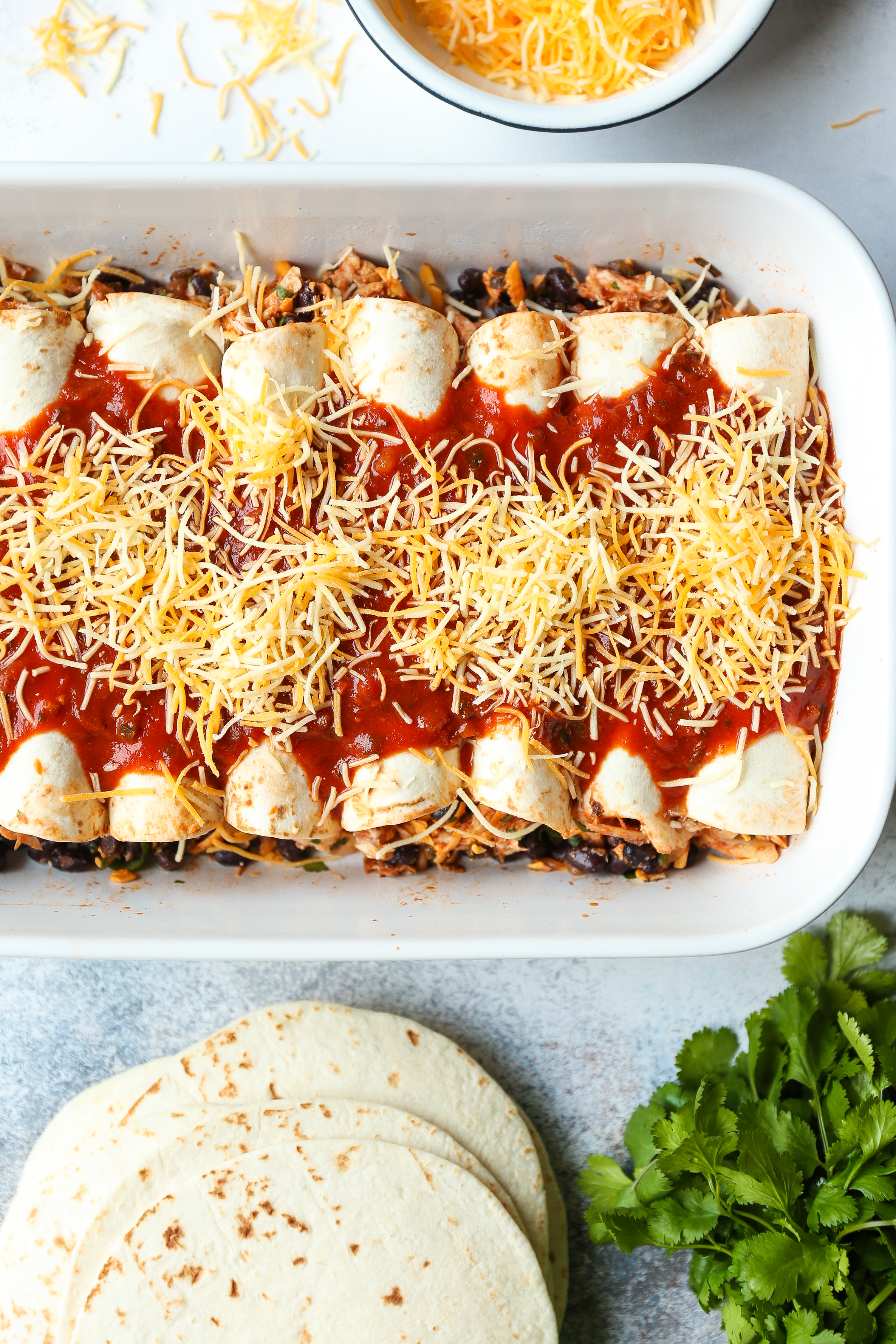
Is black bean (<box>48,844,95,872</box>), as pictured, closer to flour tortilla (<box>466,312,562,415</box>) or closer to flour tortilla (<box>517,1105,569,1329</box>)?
flour tortilla (<box>517,1105,569,1329</box>)

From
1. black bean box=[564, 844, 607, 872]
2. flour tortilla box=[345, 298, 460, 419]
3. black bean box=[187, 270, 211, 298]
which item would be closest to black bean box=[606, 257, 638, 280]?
flour tortilla box=[345, 298, 460, 419]

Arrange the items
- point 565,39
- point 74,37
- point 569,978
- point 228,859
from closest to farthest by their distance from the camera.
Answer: point 565,39, point 228,859, point 74,37, point 569,978

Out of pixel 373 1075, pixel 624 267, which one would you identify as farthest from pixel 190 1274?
pixel 624 267

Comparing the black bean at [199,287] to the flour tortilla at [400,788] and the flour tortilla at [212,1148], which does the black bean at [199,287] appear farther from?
the flour tortilla at [212,1148]

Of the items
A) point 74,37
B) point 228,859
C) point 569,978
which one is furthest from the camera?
point 569,978

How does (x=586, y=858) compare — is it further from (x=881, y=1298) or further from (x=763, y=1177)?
(x=881, y=1298)

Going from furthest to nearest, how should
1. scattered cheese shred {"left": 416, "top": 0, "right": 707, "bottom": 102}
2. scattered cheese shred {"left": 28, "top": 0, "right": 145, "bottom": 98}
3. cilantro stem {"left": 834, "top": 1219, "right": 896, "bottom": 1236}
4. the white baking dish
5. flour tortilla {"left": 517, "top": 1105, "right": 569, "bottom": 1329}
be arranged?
flour tortilla {"left": 517, "top": 1105, "right": 569, "bottom": 1329} < scattered cheese shred {"left": 28, "top": 0, "right": 145, "bottom": 98} < cilantro stem {"left": 834, "top": 1219, "right": 896, "bottom": 1236} < scattered cheese shred {"left": 416, "top": 0, "right": 707, "bottom": 102} < the white baking dish

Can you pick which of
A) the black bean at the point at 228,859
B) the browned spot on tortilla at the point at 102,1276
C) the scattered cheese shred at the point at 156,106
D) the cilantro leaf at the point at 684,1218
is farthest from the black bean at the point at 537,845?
the scattered cheese shred at the point at 156,106
